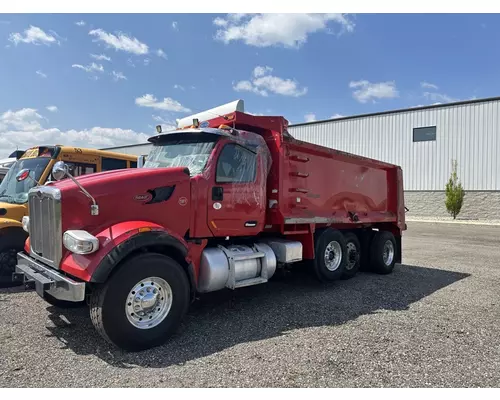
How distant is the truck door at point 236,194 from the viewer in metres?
5.41

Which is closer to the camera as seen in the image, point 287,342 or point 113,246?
point 113,246

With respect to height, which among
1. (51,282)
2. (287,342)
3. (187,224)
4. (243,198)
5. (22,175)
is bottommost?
(287,342)

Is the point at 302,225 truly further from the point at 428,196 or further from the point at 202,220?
the point at 428,196

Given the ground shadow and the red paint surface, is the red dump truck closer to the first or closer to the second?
the red paint surface

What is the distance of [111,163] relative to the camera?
9133 mm

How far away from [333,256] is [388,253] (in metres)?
2.15

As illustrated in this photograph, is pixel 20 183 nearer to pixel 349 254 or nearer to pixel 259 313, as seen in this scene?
pixel 259 313

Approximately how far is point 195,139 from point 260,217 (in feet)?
5.23

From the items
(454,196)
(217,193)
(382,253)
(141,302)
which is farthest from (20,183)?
(454,196)

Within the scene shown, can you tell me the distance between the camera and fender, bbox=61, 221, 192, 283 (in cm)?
402

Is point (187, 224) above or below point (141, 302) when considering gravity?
above

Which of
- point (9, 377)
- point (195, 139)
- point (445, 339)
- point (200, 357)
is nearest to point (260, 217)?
point (195, 139)

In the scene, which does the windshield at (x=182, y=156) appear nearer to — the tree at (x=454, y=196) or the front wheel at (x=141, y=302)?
the front wheel at (x=141, y=302)
